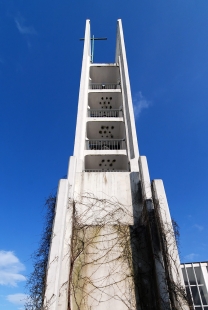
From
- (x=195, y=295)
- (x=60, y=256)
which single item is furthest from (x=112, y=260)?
(x=195, y=295)

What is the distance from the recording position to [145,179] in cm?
787

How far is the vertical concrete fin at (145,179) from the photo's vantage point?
295 inches

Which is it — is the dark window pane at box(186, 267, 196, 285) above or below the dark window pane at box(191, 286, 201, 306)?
above

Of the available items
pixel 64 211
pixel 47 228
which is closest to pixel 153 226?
pixel 64 211

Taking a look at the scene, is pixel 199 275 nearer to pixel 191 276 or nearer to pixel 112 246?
pixel 191 276

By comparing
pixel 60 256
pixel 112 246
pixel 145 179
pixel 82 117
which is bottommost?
pixel 60 256

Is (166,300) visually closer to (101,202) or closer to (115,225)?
(115,225)

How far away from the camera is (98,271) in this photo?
6.78 meters

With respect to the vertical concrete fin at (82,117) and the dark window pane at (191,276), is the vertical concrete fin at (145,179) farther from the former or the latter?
the dark window pane at (191,276)

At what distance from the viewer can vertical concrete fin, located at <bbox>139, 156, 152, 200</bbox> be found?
7498 millimetres

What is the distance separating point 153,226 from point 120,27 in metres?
19.1

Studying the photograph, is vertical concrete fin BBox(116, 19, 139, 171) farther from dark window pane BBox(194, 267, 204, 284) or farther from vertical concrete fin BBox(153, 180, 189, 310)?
dark window pane BBox(194, 267, 204, 284)

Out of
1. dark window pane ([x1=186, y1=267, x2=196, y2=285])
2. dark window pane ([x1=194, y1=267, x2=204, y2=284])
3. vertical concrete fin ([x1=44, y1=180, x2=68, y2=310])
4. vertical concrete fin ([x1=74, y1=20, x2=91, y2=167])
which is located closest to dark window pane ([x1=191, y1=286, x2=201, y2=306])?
dark window pane ([x1=186, y1=267, x2=196, y2=285])

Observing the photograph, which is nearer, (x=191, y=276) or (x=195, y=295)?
(x=195, y=295)
